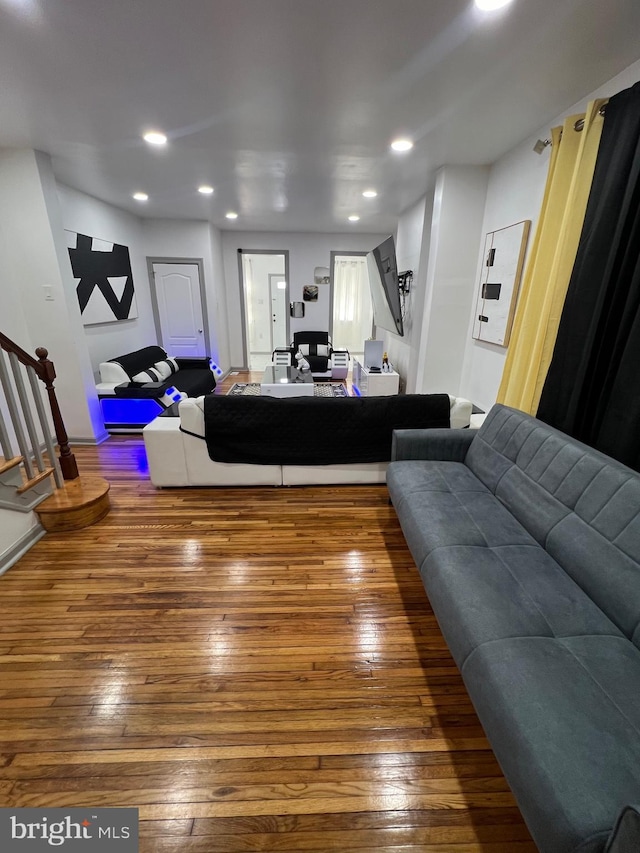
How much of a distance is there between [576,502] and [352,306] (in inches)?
283

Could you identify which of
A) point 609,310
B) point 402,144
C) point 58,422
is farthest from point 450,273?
point 58,422

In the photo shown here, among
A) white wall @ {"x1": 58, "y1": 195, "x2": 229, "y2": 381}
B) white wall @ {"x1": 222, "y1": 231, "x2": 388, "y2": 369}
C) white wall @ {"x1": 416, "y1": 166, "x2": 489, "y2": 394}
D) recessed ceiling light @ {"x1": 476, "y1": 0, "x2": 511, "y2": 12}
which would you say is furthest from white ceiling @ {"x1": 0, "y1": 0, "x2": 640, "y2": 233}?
white wall @ {"x1": 222, "y1": 231, "x2": 388, "y2": 369}

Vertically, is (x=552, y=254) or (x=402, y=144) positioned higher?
(x=402, y=144)

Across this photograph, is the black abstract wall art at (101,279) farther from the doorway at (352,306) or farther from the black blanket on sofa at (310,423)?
the doorway at (352,306)

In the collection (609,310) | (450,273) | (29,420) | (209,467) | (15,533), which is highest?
(450,273)

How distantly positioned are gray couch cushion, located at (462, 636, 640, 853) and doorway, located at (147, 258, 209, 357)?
6.08 m

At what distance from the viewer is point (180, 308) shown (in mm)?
5945

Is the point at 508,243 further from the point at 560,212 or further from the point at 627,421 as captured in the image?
the point at 627,421

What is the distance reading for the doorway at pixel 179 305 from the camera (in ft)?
19.0

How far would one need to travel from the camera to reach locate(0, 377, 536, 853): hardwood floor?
1099 mm

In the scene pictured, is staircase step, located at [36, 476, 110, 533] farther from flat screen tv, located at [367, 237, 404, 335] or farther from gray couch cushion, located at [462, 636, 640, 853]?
flat screen tv, located at [367, 237, 404, 335]

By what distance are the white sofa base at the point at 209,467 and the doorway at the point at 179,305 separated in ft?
12.0

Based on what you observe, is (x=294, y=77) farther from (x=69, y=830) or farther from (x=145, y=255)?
(x=145, y=255)

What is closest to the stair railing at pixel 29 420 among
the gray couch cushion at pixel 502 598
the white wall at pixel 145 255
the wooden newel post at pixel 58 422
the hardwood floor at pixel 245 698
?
the wooden newel post at pixel 58 422
